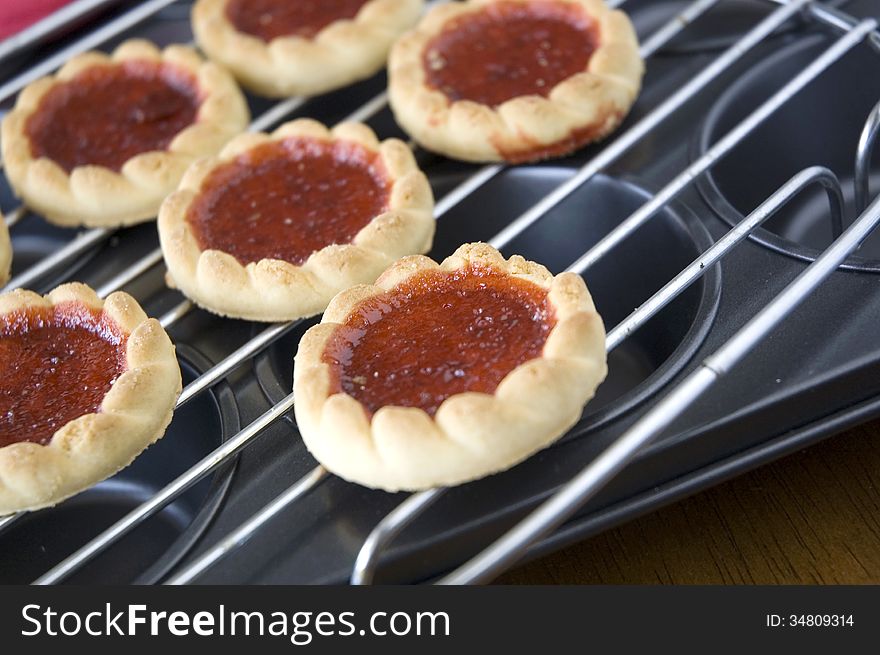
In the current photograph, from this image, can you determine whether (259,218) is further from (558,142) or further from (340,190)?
(558,142)

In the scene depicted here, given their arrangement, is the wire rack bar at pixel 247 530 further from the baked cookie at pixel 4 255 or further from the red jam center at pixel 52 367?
the baked cookie at pixel 4 255

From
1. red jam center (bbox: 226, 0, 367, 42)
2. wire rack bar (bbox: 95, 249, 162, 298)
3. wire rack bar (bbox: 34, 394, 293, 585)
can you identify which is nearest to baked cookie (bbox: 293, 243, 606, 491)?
wire rack bar (bbox: 34, 394, 293, 585)

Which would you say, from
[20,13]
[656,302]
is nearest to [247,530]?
[656,302]

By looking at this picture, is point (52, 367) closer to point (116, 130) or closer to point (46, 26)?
point (116, 130)

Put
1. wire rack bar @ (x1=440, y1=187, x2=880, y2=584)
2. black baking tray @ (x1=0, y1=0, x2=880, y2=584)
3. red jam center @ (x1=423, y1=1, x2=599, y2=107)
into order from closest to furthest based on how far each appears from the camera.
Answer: wire rack bar @ (x1=440, y1=187, x2=880, y2=584)
black baking tray @ (x1=0, y1=0, x2=880, y2=584)
red jam center @ (x1=423, y1=1, x2=599, y2=107)

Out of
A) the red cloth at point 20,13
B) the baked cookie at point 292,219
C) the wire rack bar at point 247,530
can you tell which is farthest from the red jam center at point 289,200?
the red cloth at point 20,13

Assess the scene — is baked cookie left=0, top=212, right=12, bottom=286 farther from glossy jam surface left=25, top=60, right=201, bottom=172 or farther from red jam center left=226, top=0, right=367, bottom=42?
red jam center left=226, top=0, right=367, bottom=42
